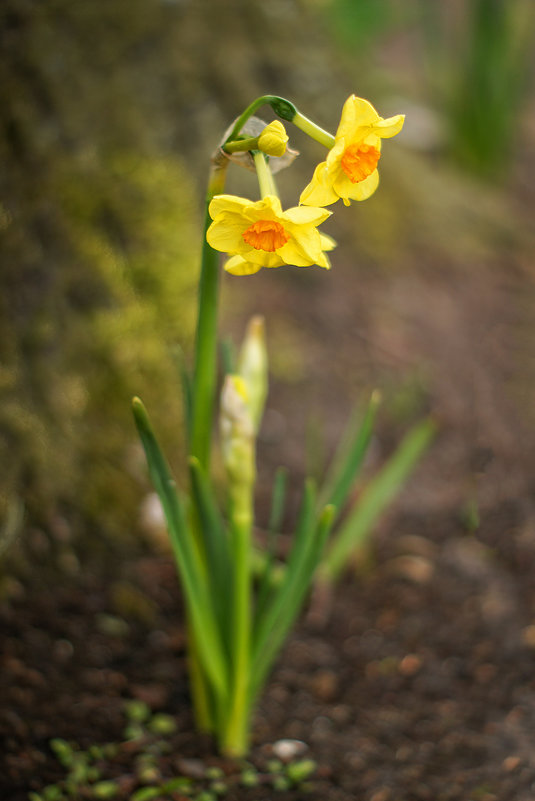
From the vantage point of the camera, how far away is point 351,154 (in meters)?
0.71

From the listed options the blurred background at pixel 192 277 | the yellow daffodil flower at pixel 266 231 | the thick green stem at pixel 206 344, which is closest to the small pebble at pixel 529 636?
the blurred background at pixel 192 277

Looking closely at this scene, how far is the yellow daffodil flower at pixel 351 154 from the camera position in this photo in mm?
691

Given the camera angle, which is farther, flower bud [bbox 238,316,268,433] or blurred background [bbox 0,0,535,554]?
blurred background [bbox 0,0,535,554]

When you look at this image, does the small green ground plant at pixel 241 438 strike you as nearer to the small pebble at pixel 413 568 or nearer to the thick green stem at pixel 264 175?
the thick green stem at pixel 264 175

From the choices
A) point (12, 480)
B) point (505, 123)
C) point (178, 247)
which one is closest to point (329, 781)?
point (12, 480)

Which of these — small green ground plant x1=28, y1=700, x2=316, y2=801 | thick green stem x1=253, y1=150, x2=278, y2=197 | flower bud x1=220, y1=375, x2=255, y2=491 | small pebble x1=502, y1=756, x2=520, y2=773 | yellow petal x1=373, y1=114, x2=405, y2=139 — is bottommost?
small pebble x1=502, y1=756, x2=520, y2=773

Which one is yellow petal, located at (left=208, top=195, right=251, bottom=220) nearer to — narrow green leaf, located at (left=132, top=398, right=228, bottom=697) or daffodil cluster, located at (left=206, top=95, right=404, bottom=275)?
daffodil cluster, located at (left=206, top=95, right=404, bottom=275)

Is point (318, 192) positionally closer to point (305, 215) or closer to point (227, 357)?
point (305, 215)

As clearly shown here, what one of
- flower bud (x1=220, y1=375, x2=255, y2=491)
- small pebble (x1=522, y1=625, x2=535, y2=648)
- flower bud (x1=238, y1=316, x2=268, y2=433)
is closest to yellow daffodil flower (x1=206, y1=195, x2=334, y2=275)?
flower bud (x1=220, y1=375, x2=255, y2=491)

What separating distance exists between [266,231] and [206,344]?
0.23 meters

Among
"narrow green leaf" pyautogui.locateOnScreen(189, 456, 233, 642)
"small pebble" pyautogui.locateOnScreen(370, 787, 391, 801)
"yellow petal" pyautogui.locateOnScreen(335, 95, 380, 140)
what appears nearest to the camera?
"yellow petal" pyautogui.locateOnScreen(335, 95, 380, 140)

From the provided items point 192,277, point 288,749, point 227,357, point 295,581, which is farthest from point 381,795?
point 192,277

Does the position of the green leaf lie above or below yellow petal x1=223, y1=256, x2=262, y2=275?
below

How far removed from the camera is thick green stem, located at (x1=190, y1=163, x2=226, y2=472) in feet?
2.65
